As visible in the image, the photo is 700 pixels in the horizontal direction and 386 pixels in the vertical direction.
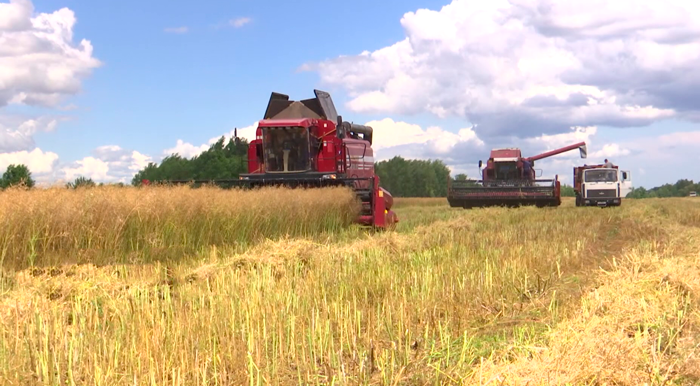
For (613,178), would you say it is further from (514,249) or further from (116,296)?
(116,296)

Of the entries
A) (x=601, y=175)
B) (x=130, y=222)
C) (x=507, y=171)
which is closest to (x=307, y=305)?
(x=130, y=222)

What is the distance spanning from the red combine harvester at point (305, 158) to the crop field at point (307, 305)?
4.09 metres

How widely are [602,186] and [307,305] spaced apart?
2471cm

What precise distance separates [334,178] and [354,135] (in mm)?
3438

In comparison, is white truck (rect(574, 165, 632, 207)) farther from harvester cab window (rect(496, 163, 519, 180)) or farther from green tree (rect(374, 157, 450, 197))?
green tree (rect(374, 157, 450, 197))

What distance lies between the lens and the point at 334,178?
535 inches

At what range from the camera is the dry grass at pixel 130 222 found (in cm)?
724

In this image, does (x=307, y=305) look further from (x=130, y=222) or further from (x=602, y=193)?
(x=602, y=193)

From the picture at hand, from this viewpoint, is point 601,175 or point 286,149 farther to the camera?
point 601,175

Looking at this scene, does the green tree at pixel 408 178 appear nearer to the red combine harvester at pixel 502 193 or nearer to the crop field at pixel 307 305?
the red combine harvester at pixel 502 193

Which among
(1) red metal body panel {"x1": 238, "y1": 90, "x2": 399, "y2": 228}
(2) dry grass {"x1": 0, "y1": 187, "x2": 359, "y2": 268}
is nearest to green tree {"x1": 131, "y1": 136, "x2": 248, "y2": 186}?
(1) red metal body panel {"x1": 238, "y1": 90, "x2": 399, "y2": 228}

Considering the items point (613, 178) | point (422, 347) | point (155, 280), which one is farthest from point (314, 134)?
point (613, 178)

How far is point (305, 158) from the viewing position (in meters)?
14.6

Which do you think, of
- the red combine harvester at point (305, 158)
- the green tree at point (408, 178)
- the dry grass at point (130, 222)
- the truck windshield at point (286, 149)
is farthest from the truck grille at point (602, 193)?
the green tree at point (408, 178)
